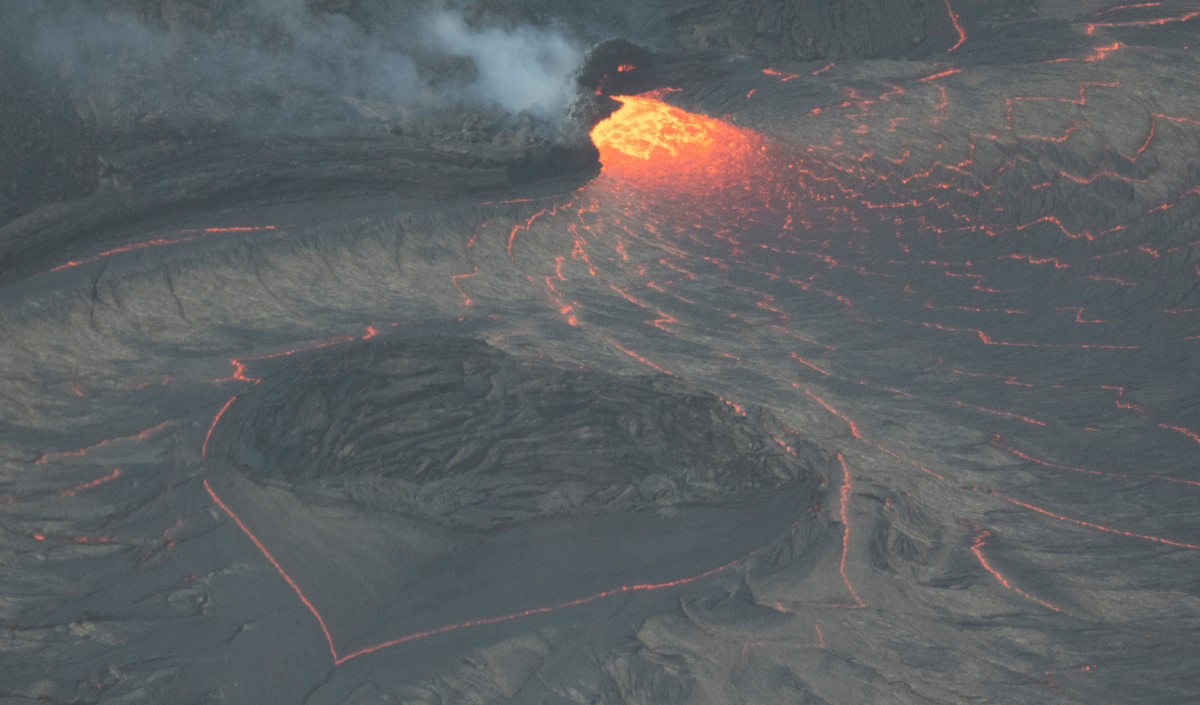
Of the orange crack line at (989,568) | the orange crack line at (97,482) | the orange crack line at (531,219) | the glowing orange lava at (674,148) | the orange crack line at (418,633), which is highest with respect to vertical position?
the glowing orange lava at (674,148)

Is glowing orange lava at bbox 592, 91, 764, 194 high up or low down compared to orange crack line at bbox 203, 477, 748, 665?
up

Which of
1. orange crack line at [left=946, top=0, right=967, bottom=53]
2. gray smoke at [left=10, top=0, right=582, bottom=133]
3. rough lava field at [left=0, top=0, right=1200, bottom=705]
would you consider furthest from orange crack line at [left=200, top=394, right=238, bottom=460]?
orange crack line at [left=946, top=0, right=967, bottom=53]

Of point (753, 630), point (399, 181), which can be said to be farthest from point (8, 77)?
point (753, 630)

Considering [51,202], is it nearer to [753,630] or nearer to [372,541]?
[372,541]

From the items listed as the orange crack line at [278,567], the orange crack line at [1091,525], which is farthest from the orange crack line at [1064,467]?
the orange crack line at [278,567]

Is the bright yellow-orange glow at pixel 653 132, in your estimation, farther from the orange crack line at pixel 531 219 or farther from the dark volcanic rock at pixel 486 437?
the dark volcanic rock at pixel 486 437

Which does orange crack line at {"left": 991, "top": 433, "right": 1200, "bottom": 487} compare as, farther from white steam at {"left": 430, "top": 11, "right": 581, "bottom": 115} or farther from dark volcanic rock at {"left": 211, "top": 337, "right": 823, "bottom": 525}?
white steam at {"left": 430, "top": 11, "right": 581, "bottom": 115}
